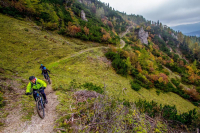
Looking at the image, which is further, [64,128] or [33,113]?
[33,113]

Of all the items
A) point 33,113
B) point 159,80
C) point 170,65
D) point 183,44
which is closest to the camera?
point 33,113

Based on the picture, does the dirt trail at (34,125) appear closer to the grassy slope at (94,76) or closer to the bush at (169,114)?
the bush at (169,114)

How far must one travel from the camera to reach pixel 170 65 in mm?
40906

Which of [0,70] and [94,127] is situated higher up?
[0,70]

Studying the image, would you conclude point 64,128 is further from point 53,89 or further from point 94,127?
point 53,89

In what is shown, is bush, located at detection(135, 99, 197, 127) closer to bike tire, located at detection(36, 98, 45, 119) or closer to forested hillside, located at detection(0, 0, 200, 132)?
forested hillside, located at detection(0, 0, 200, 132)

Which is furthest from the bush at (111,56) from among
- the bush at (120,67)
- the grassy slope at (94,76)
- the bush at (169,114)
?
the bush at (169,114)

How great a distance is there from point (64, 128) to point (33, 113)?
2.41 m

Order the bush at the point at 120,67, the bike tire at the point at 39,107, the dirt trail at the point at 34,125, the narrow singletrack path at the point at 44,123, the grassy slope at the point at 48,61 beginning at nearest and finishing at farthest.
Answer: the dirt trail at the point at 34,125
the narrow singletrack path at the point at 44,123
the bike tire at the point at 39,107
the grassy slope at the point at 48,61
the bush at the point at 120,67

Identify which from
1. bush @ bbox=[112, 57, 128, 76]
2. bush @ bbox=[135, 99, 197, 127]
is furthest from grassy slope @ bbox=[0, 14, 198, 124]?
bush @ bbox=[135, 99, 197, 127]

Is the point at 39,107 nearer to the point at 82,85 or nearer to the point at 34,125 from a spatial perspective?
the point at 34,125

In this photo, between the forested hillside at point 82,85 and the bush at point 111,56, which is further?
the bush at point 111,56

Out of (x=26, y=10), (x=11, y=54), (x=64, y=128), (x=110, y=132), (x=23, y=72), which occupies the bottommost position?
(x=64, y=128)

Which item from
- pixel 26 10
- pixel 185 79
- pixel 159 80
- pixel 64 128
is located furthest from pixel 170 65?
pixel 26 10
